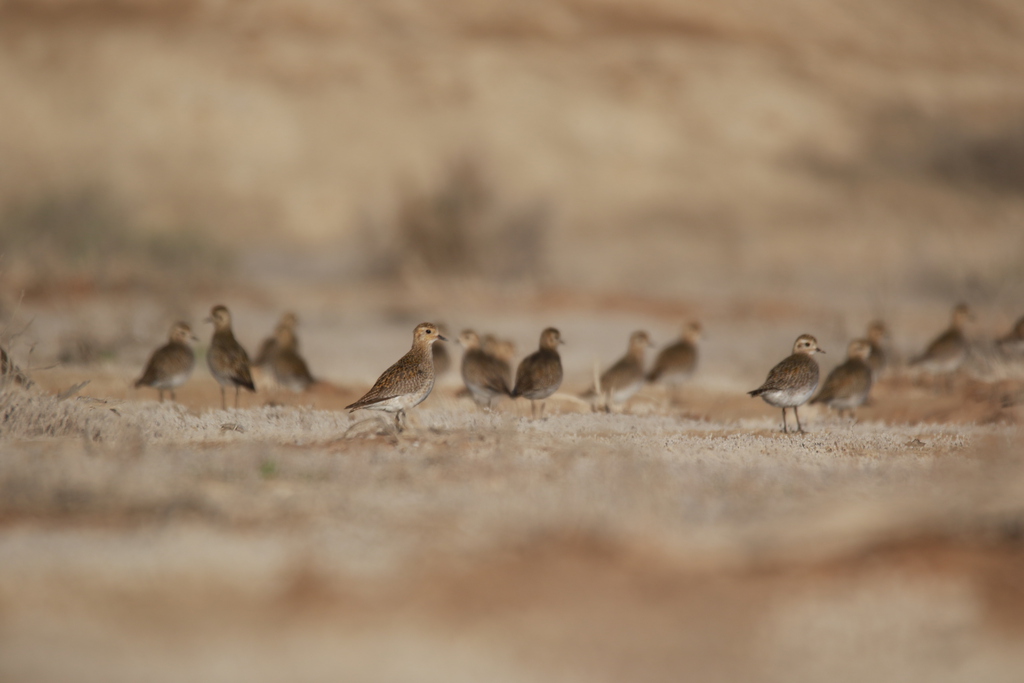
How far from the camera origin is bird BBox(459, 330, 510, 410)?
10266 mm

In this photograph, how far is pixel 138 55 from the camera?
48.4 m

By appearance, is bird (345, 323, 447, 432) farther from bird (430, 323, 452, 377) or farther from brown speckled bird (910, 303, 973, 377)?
brown speckled bird (910, 303, 973, 377)

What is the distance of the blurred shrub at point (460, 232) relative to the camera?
24.2m

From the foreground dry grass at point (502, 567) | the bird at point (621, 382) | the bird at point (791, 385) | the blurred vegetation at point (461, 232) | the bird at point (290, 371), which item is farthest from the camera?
the blurred vegetation at point (461, 232)

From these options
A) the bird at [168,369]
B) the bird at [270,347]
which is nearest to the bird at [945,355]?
the bird at [270,347]

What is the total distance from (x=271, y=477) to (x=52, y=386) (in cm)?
550

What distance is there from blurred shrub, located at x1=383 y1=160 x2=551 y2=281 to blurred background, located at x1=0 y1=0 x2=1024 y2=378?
36.2ft

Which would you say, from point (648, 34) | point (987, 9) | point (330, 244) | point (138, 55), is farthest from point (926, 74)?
point (138, 55)

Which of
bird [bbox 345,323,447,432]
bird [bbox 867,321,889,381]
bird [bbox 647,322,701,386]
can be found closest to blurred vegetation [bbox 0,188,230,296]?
bird [bbox 647,322,701,386]

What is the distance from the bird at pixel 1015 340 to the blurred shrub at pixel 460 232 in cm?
1275

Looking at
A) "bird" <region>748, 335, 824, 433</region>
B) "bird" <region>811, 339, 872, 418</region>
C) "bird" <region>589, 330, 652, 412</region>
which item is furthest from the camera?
"bird" <region>589, 330, 652, 412</region>

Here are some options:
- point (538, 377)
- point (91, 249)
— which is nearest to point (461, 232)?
point (91, 249)

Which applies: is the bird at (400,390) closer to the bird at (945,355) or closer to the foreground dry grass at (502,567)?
the foreground dry grass at (502,567)

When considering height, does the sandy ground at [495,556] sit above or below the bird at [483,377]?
below
